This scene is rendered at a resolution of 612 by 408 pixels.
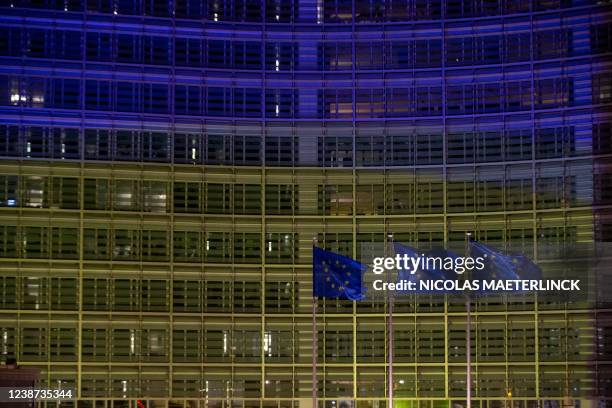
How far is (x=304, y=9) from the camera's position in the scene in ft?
230

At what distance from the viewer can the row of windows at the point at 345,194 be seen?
66688mm

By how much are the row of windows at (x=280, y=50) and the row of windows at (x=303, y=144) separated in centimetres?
431

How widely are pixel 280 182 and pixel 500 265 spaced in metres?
17.1

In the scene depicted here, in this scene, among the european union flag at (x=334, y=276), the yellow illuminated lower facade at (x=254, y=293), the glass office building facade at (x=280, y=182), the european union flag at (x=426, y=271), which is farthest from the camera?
the glass office building facade at (x=280, y=182)

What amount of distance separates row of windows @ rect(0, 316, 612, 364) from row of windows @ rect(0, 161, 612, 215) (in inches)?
295

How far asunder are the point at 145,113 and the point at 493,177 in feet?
75.9

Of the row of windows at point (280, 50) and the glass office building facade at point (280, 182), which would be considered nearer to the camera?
the glass office building facade at point (280, 182)

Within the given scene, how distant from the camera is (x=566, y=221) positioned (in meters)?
66.2

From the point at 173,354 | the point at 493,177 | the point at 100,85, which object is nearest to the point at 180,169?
the point at 100,85

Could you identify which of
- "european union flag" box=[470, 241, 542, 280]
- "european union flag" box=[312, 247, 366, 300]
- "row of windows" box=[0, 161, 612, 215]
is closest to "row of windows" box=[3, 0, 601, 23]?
"row of windows" box=[0, 161, 612, 215]

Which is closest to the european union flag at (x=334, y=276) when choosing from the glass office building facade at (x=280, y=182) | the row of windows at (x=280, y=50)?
the glass office building facade at (x=280, y=182)

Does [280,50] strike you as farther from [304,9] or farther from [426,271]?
[426,271]

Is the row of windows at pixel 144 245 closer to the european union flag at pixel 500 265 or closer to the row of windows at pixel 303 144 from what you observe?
the row of windows at pixel 303 144

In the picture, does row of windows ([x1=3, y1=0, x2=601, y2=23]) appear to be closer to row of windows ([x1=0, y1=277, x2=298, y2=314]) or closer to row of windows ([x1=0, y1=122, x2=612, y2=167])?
row of windows ([x1=0, y1=122, x2=612, y2=167])
